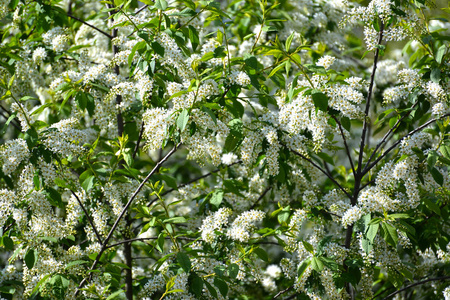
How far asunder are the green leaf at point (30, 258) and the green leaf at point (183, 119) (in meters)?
1.39

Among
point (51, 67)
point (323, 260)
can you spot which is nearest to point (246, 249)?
point (323, 260)

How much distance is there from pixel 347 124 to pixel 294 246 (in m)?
0.89

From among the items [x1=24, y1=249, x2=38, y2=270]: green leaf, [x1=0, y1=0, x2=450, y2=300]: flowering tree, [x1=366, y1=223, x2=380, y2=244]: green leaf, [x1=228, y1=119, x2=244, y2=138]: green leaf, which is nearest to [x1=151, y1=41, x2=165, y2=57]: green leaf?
[x1=0, y1=0, x2=450, y2=300]: flowering tree

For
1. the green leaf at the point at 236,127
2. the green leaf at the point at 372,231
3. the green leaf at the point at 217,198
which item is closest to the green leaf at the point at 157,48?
the green leaf at the point at 236,127

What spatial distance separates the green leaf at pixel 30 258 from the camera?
3.45 m

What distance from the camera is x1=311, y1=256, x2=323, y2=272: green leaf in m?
3.25

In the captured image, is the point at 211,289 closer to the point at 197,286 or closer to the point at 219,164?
the point at 197,286

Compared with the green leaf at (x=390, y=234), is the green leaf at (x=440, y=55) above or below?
above

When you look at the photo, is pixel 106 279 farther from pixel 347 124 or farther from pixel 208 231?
pixel 347 124

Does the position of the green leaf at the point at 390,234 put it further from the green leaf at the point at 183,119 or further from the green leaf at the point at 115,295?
the green leaf at the point at 115,295

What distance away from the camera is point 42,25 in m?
4.58

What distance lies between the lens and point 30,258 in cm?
349

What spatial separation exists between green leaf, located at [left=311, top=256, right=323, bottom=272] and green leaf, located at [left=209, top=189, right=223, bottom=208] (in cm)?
94

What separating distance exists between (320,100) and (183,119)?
2.86ft
